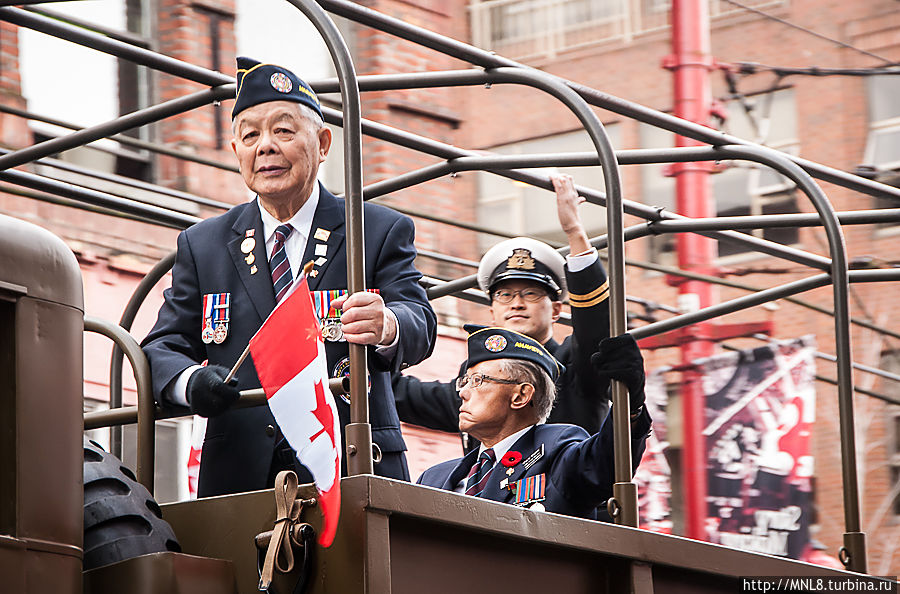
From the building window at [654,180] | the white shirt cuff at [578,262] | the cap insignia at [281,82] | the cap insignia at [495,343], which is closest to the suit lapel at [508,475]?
the cap insignia at [495,343]

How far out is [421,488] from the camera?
325cm

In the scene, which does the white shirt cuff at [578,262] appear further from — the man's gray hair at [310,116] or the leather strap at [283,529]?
the leather strap at [283,529]

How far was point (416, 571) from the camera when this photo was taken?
327 centimetres

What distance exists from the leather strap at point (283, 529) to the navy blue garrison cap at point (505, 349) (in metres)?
1.79

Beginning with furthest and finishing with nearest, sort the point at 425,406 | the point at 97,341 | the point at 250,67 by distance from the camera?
the point at 97,341 < the point at 425,406 < the point at 250,67

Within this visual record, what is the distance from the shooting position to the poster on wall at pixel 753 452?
10.2 metres

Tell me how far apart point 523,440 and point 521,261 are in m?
0.93

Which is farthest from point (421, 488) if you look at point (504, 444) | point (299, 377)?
point (504, 444)

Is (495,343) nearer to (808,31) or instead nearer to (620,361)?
(620,361)

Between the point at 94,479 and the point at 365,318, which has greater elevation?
the point at 365,318

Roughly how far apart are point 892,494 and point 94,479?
670 inches

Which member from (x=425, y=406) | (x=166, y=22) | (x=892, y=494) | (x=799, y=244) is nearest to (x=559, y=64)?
(x=799, y=244)

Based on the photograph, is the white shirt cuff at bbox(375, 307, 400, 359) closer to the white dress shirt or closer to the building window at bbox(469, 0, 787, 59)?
the white dress shirt

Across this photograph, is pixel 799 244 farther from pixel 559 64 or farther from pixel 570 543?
pixel 570 543
